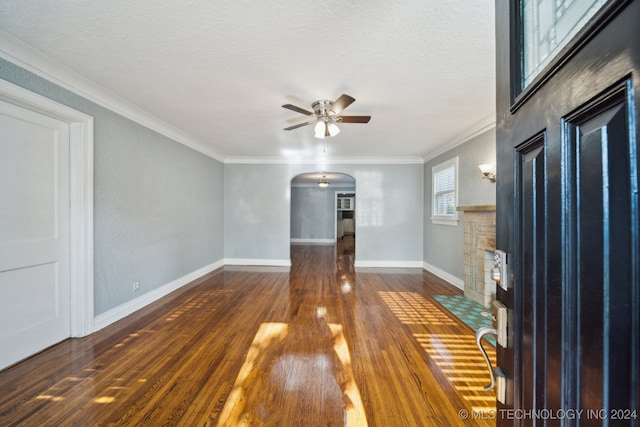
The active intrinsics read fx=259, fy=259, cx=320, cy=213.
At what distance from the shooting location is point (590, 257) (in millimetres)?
441

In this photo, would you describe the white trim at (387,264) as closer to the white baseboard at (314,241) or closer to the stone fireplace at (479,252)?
the stone fireplace at (479,252)

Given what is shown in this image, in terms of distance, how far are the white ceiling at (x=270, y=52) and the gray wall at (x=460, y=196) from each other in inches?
18.8

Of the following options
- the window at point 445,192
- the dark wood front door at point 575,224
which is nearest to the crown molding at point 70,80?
the dark wood front door at point 575,224

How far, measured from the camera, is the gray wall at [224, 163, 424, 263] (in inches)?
229

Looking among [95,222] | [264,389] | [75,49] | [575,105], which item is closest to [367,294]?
→ [264,389]

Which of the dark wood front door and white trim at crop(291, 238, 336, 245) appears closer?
the dark wood front door

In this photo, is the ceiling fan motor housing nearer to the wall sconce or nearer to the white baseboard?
the wall sconce

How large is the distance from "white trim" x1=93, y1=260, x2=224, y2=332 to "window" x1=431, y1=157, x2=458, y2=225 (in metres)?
4.66

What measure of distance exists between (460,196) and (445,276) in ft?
4.99

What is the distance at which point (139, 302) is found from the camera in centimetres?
324

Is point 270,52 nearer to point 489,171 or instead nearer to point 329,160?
point 489,171

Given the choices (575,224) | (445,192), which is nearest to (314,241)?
(445,192)

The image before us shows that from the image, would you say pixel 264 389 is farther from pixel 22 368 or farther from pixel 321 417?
pixel 22 368

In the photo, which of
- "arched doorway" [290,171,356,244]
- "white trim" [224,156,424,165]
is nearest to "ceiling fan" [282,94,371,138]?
"white trim" [224,156,424,165]
